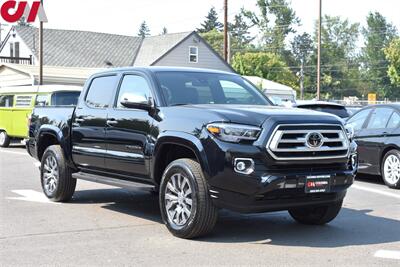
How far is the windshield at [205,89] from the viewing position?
7367 mm

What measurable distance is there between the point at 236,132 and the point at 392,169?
590 centimetres

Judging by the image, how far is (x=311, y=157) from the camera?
639 centimetres

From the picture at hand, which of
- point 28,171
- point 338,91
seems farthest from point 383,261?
point 338,91

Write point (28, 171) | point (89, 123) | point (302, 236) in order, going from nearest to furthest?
1. point (302, 236)
2. point (89, 123)
3. point (28, 171)

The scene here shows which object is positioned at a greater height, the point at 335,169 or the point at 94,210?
the point at 335,169

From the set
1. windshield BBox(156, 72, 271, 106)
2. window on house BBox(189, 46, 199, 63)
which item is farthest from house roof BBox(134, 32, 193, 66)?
windshield BBox(156, 72, 271, 106)

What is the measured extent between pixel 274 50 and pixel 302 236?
101 meters

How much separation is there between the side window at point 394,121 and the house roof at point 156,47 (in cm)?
3310

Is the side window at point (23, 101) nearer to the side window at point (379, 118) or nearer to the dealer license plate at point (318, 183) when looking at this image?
the side window at point (379, 118)

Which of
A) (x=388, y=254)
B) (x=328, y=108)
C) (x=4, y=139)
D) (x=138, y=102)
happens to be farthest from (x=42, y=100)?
(x=388, y=254)

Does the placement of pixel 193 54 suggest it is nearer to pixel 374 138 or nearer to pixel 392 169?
pixel 374 138

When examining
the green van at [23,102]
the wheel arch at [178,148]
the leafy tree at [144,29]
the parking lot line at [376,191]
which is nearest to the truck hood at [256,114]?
the wheel arch at [178,148]

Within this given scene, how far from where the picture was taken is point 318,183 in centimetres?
647

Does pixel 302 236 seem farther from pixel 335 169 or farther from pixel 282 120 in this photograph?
pixel 282 120
